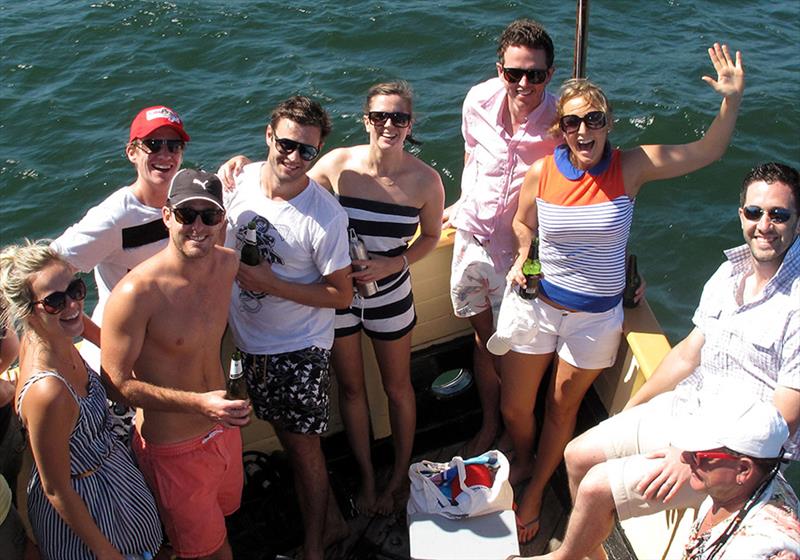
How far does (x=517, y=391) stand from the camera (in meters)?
4.29

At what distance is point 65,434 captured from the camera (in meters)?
2.92

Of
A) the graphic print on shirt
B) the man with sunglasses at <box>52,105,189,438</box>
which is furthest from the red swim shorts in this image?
the graphic print on shirt

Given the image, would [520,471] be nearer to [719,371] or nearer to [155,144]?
[719,371]

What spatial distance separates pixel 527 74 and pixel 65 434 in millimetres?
2485

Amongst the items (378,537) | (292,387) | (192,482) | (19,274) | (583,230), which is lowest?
(378,537)

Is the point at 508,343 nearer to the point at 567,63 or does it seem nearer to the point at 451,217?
the point at 451,217

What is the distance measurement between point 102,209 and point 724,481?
265 cm

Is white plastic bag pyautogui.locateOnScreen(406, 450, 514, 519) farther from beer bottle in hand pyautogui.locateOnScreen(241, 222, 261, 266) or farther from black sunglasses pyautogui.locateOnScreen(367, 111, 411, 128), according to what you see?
black sunglasses pyautogui.locateOnScreen(367, 111, 411, 128)

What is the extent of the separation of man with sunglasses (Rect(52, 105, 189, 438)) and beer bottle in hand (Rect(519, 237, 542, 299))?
5.38 ft

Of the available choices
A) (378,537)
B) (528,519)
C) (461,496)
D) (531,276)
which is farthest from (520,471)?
(531,276)

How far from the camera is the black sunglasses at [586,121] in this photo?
11.7ft

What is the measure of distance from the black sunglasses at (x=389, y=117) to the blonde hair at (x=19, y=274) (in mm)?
1455

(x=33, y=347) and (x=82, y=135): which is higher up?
(x=33, y=347)

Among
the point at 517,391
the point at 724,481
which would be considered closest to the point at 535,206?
the point at 517,391
